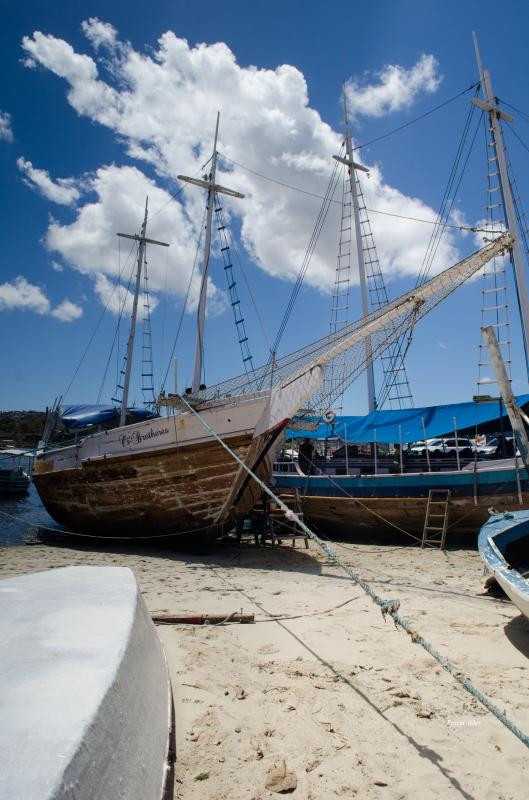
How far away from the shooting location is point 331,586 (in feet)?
23.2

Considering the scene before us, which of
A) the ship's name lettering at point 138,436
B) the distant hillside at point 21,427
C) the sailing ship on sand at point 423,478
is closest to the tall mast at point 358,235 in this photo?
the sailing ship on sand at point 423,478

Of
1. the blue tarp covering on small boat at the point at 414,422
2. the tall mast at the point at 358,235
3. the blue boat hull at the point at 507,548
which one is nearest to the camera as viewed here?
the blue boat hull at the point at 507,548

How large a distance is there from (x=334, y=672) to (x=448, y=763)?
1.29 metres

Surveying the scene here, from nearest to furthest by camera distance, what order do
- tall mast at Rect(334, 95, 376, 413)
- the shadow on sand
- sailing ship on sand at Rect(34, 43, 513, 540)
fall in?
the shadow on sand → sailing ship on sand at Rect(34, 43, 513, 540) → tall mast at Rect(334, 95, 376, 413)

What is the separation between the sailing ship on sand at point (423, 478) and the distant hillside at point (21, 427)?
32.7 meters

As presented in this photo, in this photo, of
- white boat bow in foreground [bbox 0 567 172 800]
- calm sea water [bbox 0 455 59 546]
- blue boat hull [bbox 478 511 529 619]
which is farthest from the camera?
calm sea water [bbox 0 455 59 546]

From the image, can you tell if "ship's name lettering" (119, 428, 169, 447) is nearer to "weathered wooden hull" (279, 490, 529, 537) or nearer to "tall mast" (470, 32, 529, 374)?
"weathered wooden hull" (279, 490, 529, 537)

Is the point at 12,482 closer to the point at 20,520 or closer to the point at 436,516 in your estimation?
the point at 20,520

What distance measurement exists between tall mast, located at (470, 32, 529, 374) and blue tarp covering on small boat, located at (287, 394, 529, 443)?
354cm

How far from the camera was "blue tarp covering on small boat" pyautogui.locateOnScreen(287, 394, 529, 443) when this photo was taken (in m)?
13.1

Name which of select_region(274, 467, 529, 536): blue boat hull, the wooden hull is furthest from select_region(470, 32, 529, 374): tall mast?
the wooden hull

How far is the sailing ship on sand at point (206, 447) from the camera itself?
8.62 metres

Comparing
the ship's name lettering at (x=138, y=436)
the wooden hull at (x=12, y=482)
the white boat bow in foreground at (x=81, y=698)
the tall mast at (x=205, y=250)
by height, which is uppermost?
the tall mast at (x=205, y=250)

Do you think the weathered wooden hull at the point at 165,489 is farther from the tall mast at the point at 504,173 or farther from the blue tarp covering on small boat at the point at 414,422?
the tall mast at the point at 504,173
